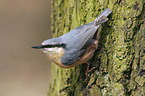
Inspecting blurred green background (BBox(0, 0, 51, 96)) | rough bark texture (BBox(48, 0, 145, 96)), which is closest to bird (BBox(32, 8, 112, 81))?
rough bark texture (BBox(48, 0, 145, 96))

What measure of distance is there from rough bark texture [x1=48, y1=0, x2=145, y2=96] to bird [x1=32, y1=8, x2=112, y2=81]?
0.42 feet

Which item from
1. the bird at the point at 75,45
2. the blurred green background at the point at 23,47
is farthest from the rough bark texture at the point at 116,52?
the blurred green background at the point at 23,47

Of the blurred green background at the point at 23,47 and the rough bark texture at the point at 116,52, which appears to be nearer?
the rough bark texture at the point at 116,52

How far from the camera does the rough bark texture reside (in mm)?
2318

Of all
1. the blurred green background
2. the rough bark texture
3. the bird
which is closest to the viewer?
the rough bark texture

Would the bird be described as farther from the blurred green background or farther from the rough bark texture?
the blurred green background

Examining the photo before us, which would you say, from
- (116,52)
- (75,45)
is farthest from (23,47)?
(116,52)

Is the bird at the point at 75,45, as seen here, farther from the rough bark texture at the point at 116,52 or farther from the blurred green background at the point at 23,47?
the blurred green background at the point at 23,47

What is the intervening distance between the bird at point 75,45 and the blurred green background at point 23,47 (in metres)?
3.88

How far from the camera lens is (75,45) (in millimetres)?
2646

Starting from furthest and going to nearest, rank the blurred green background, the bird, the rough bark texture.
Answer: the blurred green background → the bird → the rough bark texture

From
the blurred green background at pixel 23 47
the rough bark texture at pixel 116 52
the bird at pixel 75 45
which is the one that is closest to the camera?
the rough bark texture at pixel 116 52

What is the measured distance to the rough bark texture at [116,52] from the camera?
7.61 ft

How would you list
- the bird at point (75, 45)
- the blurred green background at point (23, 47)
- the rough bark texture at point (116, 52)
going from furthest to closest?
1. the blurred green background at point (23, 47)
2. the bird at point (75, 45)
3. the rough bark texture at point (116, 52)
